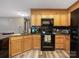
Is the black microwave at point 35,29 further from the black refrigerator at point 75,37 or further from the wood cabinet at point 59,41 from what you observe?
Result: the black refrigerator at point 75,37

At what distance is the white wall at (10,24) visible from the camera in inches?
531

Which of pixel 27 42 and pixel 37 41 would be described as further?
pixel 37 41

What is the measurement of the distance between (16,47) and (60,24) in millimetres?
3201

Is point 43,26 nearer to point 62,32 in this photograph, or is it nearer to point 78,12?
point 62,32

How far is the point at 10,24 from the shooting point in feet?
44.7

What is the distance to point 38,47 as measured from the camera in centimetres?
802

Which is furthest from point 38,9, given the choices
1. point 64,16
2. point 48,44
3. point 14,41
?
point 14,41

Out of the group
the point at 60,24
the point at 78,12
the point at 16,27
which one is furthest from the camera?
the point at 16,27

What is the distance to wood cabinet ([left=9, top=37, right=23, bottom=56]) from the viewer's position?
5841 millimetres

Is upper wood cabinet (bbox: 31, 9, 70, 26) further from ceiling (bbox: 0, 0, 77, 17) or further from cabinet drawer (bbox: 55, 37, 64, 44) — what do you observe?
cabinet drawer (bbox: 55, 37, 64, 44)

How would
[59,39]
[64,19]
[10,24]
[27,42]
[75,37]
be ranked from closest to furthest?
[75,37] < [27,42] < [59,39] < [64,19] < [10,24]

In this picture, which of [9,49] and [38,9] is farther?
[38,9]

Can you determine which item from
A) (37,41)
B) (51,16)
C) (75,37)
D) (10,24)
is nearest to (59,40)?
(37,41)

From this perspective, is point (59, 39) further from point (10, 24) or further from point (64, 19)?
point (10, 24)
